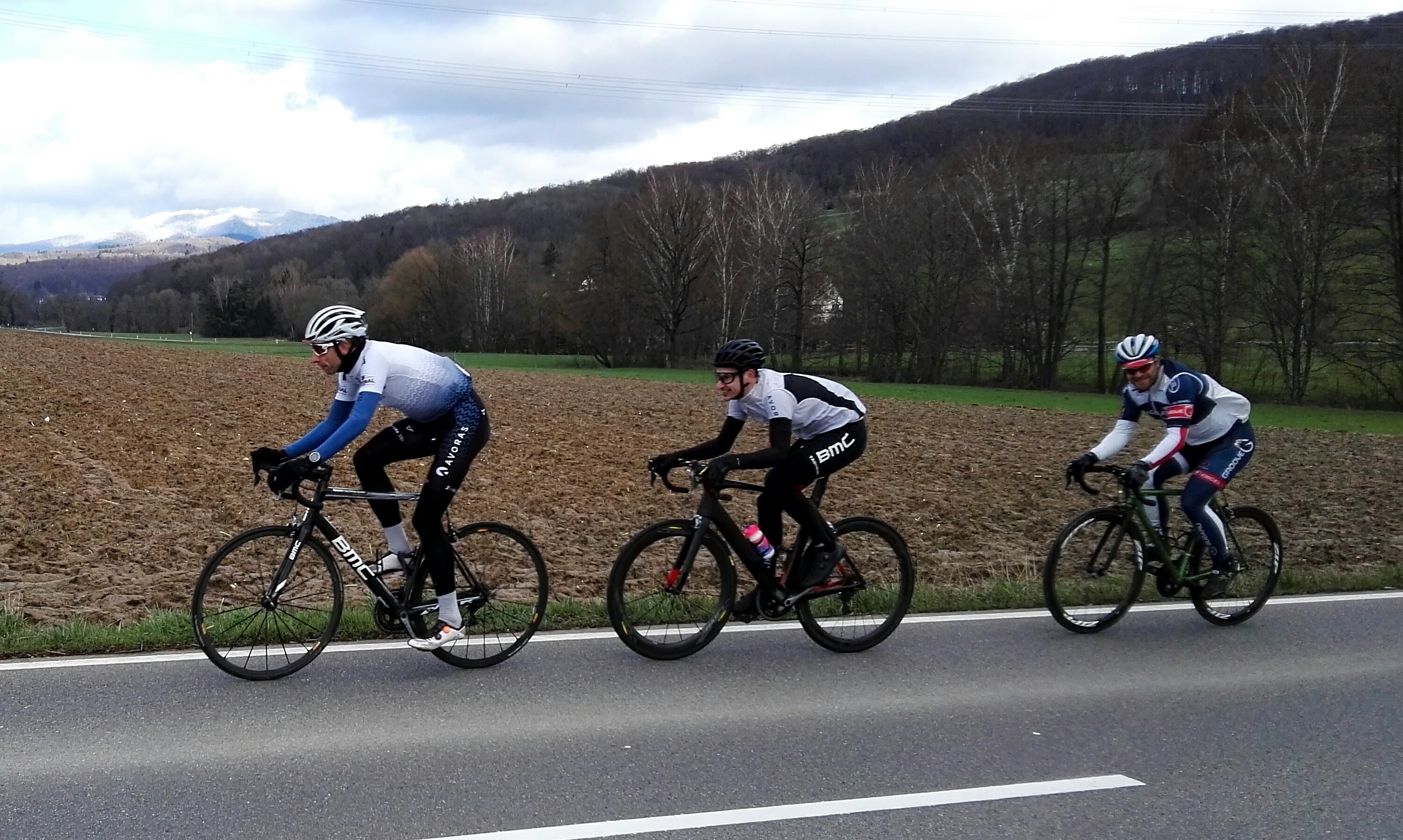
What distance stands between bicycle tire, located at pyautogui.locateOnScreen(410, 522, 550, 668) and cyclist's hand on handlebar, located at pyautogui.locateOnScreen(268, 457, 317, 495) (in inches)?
36.2

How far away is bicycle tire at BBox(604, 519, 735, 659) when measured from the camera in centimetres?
566

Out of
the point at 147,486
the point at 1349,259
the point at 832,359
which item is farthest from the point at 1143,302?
the point at 147,486

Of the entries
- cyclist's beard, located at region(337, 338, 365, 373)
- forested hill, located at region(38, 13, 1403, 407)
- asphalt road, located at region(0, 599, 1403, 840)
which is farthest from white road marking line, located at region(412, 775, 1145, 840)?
forested hill, located at region(38, 13, 1403, 407)

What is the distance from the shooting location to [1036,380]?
5062cm

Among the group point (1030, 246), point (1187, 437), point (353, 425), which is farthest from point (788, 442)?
point (1030, 246)

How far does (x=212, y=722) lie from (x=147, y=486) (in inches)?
346

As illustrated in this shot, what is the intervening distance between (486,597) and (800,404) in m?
2.18

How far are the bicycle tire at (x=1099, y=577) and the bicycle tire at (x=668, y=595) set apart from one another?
2187mm

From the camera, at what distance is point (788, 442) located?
18.5 feet

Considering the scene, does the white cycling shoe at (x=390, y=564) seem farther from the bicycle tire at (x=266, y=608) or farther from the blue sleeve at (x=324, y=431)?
the blue sleeve at (x=324, y=431)

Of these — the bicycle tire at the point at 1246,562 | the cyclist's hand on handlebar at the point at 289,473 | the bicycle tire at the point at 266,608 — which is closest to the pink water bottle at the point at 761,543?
the bicycle tire at the point at 266,608

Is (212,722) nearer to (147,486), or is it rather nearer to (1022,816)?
(1022,816)

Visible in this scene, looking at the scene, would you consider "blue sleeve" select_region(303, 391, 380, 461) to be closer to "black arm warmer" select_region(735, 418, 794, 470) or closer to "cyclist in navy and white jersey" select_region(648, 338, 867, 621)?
"cyclist in navy and white jersey" select_region(648, 338, 867, 621)

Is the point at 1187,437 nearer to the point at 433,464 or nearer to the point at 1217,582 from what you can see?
the point at 1217,582
